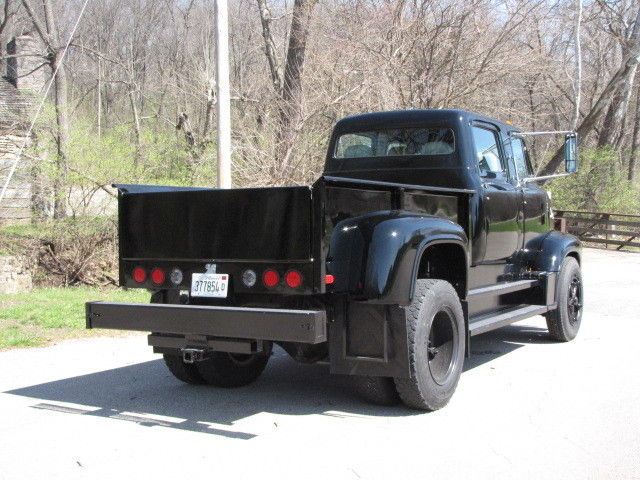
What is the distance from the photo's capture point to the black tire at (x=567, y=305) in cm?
788

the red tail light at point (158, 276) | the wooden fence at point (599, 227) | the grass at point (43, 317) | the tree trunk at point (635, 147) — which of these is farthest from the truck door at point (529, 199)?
the tree trunk at point (635, 147)

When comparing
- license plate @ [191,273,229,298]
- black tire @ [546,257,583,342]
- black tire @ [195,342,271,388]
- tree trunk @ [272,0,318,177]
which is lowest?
black tire @ [195,342,271,388]

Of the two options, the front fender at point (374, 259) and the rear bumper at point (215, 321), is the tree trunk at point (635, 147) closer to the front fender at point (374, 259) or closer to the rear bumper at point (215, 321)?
the front fender at point (374, 259)

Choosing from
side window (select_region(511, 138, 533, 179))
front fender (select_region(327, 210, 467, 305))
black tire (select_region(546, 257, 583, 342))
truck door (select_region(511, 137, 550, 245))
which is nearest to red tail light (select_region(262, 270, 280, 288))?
front fender (select_region(327, 210, 467, 305))

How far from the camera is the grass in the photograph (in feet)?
27.2

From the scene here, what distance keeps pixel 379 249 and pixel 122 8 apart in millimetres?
40377

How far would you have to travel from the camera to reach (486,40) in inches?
691

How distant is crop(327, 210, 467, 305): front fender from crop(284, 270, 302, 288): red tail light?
0.24 m

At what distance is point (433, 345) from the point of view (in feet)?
18.1

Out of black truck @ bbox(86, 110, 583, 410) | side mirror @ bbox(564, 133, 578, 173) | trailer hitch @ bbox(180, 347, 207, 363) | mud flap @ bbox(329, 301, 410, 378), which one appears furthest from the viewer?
side mirror @ bbox(564, 133, 578, 173)

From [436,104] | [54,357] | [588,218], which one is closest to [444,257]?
[54,357]

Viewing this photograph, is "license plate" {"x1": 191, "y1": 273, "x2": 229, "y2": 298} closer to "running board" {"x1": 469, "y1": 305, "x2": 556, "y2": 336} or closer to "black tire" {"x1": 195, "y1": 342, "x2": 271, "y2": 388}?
"black tire" {"x1": 195, "y1": 342, "x2": 271, "y2": 388}

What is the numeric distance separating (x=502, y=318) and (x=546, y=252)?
5.38 feet

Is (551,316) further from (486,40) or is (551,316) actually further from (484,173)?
(486,40)
